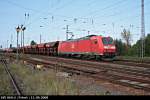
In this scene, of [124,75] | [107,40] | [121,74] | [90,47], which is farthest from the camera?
[90,47]

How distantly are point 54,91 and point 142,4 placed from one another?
27.0 m

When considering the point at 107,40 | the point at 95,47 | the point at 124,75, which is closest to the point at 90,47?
the point at 95,47

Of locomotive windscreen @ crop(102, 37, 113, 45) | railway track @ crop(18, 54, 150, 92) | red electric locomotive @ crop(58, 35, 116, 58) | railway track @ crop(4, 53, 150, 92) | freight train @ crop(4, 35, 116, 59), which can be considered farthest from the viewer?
locomotive windscreen @ crop(102, 37, 113, 45)

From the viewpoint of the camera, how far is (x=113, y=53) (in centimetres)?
3098

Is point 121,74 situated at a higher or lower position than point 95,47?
lower

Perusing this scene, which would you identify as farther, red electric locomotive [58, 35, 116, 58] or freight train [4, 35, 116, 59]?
freight train [4, 35, 116, 59]

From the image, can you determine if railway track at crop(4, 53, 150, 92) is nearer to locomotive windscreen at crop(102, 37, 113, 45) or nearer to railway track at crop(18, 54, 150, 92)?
railway track at crop(18, 54, 150, 92)

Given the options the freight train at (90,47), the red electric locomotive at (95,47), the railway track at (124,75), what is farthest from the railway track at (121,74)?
the freight train at (90,47)

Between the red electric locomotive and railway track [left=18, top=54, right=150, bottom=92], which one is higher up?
the red electric locomotive

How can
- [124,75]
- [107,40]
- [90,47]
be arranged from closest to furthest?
[124,75] < [107,40] < [90,47]

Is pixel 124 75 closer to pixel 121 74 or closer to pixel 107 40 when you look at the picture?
pixel 121 74

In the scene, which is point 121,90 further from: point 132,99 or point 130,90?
point 132,99

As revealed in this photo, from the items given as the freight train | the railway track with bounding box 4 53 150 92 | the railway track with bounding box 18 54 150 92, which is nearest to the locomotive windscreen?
the freight train

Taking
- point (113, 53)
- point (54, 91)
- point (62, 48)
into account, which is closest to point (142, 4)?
point (113, 53)
